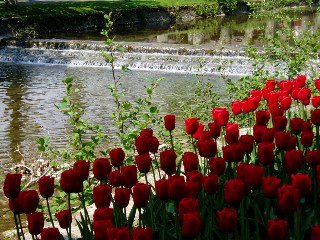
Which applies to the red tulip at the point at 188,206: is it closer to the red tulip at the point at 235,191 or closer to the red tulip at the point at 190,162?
the red tulip at the point at 235,191

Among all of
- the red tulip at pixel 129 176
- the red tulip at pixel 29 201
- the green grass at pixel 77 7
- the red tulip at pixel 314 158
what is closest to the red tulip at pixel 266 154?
the red tulip at pixel 314 158

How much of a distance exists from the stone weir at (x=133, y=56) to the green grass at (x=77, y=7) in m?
5.09

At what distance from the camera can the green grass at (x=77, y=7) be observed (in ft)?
90.8

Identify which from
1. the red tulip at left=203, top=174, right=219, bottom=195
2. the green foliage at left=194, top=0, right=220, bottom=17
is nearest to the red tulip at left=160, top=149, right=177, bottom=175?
the red tulip at left=203, top=174, right=219, bottom=195

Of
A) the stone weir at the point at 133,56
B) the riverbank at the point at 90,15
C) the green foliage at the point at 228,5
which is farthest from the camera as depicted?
the green foliage at the point at 228,5

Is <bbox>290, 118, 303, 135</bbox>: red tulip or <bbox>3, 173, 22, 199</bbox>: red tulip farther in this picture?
<bbox>290, 118, 303, 135</bbox>: red tulip

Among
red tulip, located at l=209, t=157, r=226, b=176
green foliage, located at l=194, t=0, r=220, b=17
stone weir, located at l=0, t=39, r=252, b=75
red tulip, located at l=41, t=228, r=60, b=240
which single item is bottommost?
stone weir, located at l=0, t=39, r=252, b=75

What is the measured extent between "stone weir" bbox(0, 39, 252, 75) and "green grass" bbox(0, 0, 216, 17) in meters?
5.09

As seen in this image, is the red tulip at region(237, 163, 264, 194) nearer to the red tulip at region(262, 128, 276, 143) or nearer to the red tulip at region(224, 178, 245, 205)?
the red tulip at region(224, 178, 245, 205)

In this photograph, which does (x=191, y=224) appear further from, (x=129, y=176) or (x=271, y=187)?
(x=129, y=176)

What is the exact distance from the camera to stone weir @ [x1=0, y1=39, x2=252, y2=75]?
58.2ft

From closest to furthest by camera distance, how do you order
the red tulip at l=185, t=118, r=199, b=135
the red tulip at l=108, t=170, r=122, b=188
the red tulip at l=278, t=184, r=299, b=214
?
the red tulip at l=278, t=184, r=299, b=214
the red tulip at l=108, t=170, r=122, b=188
the red tulip at l=185, t=118, r=199, b=135

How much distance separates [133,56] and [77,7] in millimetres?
11681

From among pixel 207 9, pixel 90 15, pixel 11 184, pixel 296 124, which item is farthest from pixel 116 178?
pixel 207 9
